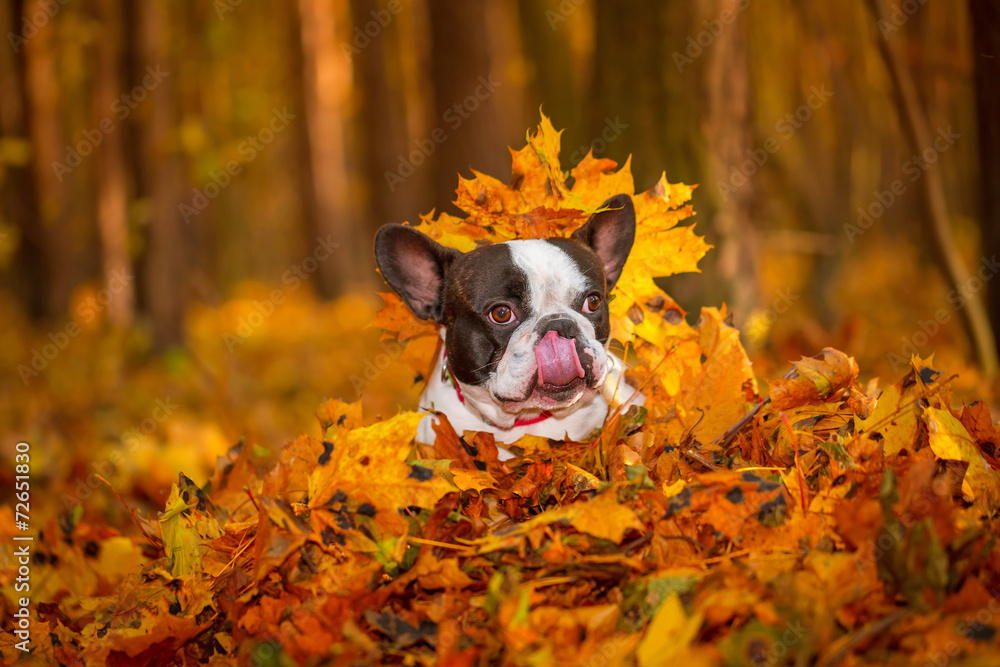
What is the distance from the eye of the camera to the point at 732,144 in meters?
4.88

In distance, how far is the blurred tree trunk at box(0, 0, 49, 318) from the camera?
12023mm

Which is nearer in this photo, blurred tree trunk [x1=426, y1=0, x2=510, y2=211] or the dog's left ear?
the dog's left ear

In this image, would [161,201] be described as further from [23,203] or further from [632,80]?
[632,80]

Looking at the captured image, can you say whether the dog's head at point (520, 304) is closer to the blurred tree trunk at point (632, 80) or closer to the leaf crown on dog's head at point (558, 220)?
the leaf crown on dog's head at point (558, 220)

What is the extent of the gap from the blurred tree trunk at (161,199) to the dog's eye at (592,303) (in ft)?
22.7

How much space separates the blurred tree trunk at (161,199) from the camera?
27.8 feet

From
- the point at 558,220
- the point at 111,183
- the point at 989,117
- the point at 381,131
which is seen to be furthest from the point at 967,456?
the point at 381,131

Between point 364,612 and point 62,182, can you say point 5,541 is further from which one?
point 62,182

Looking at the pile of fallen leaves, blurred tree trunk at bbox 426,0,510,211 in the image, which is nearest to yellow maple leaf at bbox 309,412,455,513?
the pile of fallen leaves

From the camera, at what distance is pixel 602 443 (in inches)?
96.3

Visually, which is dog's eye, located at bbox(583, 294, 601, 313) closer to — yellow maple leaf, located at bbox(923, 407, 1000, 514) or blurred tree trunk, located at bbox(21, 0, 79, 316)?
yellow maple leaf, located at bbox(923, 407, 1000, 514)

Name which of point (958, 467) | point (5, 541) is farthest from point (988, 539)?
point (5, 541)

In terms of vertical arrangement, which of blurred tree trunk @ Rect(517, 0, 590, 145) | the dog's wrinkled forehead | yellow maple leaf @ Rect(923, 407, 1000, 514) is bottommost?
yellow maple leaf @ Rect(923, 407, 1000, 514)

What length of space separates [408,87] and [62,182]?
7.94 meters
